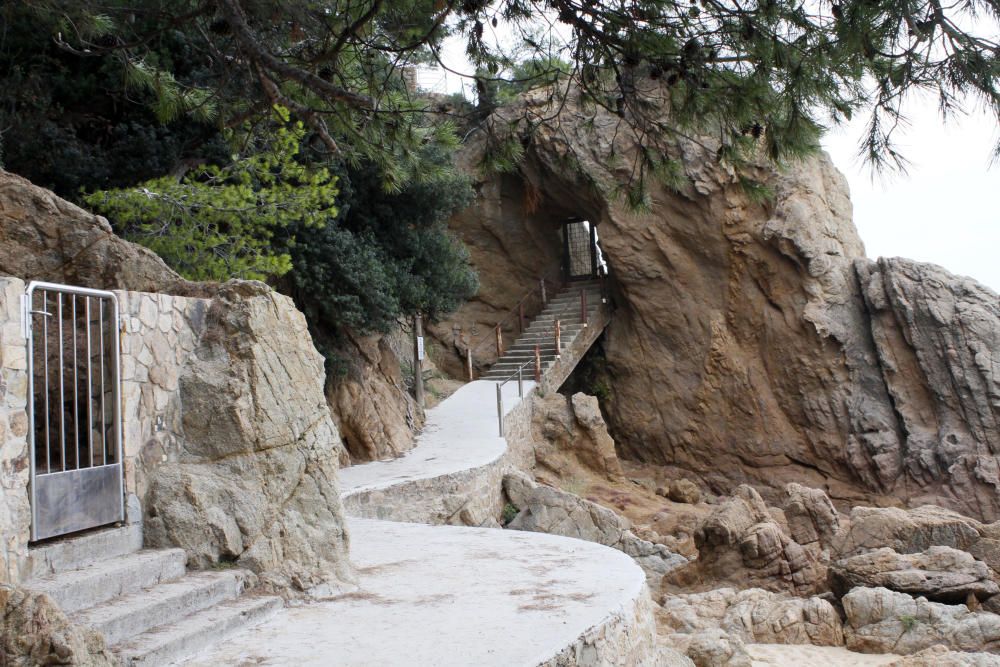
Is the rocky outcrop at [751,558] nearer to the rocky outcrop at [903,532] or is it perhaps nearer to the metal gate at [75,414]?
the rocky outcrop at [903,532]

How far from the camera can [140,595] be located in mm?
4926

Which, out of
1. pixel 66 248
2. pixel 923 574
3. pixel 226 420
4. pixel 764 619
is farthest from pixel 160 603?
pixel 923 574

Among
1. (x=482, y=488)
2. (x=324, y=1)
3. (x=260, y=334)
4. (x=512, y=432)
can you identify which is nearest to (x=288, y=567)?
(x=260, y=334)

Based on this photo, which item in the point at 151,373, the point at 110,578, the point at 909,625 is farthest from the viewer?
the point at 909,625

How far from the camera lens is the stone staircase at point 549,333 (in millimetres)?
20469

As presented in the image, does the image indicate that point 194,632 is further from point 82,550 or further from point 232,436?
point 232,436

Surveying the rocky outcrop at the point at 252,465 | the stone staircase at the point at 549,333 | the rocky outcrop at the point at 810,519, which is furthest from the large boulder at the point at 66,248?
the stone staircase at the point at 549,333

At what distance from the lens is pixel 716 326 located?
65.5 feet

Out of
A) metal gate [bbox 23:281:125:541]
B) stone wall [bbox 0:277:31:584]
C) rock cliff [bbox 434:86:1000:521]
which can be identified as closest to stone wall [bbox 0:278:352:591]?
metal gate [bbox 23:281:125:541]

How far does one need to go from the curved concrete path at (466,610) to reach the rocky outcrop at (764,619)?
8.43 feet

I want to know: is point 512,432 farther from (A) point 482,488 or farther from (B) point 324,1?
(B) point 324,1

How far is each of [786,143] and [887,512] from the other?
7714 mm

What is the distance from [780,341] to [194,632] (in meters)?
16.8

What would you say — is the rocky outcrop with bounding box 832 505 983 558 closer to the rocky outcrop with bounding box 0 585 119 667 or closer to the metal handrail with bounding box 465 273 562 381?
the rocky outcrop with bounding box 0 585 119 667
